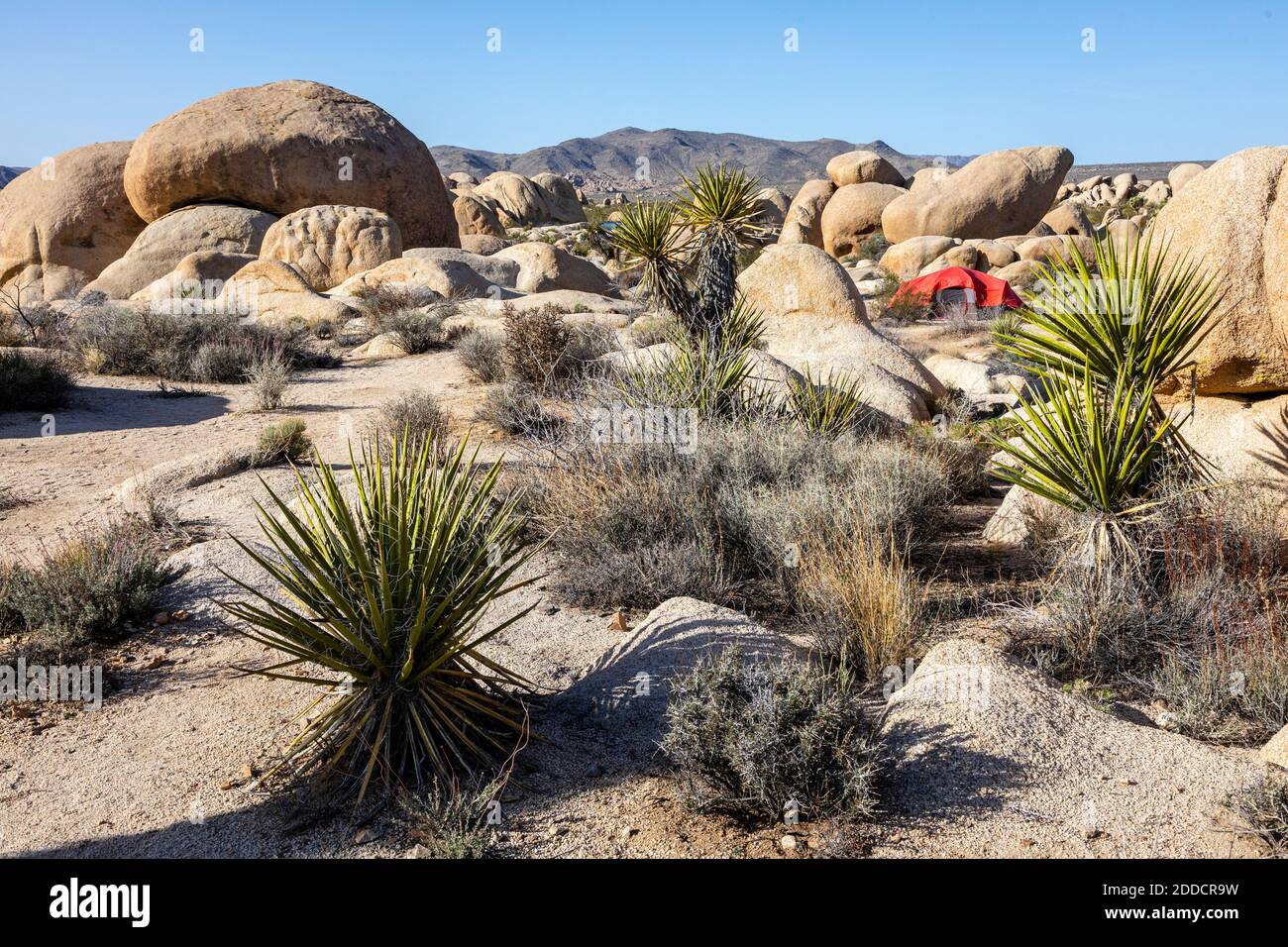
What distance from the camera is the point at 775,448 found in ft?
22.4

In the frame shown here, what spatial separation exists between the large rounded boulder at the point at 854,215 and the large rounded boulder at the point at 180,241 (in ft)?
70.5

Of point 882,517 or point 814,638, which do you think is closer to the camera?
point 814,638

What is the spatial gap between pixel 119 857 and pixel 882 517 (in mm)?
4372

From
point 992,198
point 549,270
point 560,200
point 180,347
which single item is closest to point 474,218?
point 560,200

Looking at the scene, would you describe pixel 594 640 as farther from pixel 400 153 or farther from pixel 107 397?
pixel 400 153

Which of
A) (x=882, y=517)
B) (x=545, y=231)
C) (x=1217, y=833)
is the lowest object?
(x=1217, y=833)

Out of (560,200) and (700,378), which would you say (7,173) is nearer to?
(560,200)

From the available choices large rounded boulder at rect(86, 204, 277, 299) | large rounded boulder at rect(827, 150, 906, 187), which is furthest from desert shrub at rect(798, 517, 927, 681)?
large rounded boulder at rect(827, 150, 906, 187)

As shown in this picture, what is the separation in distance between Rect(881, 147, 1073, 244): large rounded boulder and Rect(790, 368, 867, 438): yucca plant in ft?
81.2

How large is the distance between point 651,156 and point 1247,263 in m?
151

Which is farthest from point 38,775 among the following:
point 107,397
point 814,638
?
point 107,397

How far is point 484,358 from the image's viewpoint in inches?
476

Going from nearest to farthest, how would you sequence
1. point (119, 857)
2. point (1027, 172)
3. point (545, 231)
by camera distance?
point (119, 857) < point (1027, 172) < point (545, 231)
